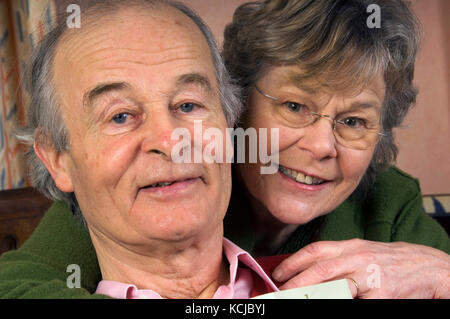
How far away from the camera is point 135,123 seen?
1.12m

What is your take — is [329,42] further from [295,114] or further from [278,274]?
[278,274]

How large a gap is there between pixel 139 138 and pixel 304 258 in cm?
49

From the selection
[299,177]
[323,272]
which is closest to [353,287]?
[323,272]

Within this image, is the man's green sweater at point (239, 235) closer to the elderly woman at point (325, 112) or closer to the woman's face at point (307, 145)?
the elderly woman at point (325, 112)

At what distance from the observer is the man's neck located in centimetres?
119

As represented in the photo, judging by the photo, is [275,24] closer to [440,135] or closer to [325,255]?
[325,255]

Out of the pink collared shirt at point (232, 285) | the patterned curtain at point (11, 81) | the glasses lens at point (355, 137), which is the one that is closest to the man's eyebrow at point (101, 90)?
the pink collared shirt at point (232, 285)

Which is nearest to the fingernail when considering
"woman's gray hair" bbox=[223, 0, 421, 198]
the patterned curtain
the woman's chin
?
the woman's chin

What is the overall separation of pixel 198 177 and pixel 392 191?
89 cm

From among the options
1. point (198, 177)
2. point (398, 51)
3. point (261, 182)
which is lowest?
point (261, 182)

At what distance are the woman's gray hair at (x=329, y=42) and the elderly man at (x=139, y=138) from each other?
241 mm
